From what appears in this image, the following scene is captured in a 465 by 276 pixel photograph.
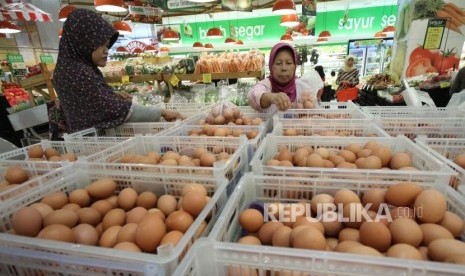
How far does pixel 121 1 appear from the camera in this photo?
439cm

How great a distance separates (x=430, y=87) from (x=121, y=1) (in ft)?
17.1

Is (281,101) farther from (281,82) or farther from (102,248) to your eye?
(102,248)

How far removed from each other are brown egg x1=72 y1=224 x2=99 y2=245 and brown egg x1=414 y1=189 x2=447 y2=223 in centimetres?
99

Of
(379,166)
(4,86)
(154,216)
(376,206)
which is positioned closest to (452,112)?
(379,166)

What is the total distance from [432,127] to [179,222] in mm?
1691

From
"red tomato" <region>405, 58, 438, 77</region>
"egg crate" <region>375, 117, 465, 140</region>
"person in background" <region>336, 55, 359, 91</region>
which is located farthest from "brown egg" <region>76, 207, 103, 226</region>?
"person in background" <region>336, 55, 359, 91</region>

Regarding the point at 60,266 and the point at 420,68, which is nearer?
the point at 60,266

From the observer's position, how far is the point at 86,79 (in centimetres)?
182

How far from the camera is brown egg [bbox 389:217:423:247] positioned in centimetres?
71

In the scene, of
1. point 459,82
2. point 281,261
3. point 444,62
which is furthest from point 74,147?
point 444,62

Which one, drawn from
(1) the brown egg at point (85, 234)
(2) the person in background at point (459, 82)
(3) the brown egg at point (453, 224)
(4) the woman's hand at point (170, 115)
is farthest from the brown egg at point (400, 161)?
(2) the person in background at point (459, 82)

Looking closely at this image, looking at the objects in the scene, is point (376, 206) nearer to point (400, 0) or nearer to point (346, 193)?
point (346, 193)

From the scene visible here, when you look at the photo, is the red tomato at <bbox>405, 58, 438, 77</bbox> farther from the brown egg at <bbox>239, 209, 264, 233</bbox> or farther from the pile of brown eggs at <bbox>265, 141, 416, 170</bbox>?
the brown egg at <bbox>239, 209, 264, 233</bbox>

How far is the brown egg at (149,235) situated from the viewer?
2.43ft
